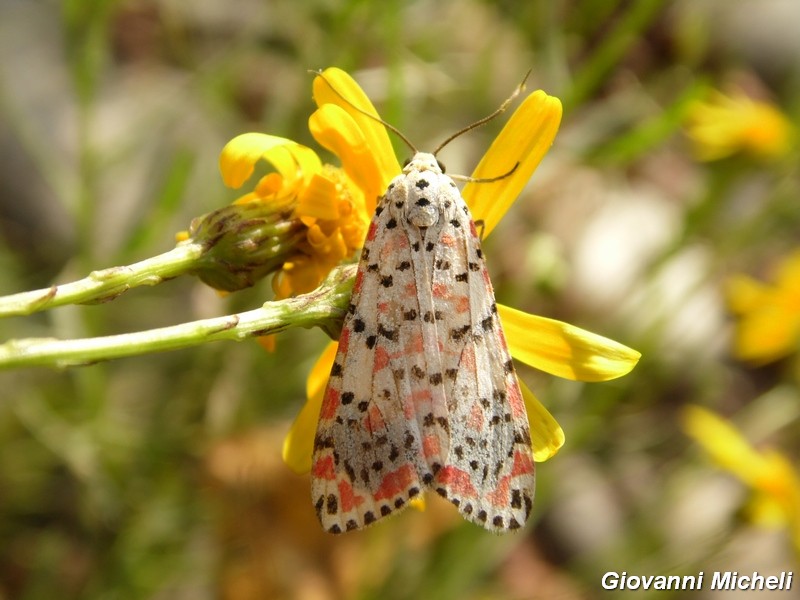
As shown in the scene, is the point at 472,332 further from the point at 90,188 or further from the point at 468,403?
the point at 90,188

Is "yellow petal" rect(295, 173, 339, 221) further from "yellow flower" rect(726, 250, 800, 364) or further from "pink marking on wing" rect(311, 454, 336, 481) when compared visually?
"yellow flower" rect(726, 250, 800, 364)

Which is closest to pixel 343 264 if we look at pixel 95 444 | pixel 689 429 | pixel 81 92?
pixel 81 92

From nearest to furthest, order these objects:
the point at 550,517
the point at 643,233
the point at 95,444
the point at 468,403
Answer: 1. the point at 468,403
2. the point at 95,444
3. the point at 550,517
4. the point at 643,233

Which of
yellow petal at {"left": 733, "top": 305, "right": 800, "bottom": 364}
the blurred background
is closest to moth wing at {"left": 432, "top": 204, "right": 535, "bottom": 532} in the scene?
the blurred background

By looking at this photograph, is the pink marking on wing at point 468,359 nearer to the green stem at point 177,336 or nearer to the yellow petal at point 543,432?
the yellow petal at point 543,432

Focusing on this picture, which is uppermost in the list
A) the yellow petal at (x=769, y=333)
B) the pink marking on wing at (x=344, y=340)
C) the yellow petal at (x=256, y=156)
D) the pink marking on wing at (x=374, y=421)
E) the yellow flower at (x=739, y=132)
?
the yellow flower at (x=739, y=132)

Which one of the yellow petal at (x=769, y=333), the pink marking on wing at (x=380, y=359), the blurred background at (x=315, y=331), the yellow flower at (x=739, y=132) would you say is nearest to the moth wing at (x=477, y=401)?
the pink marking on wing at (x=380, y=359)
